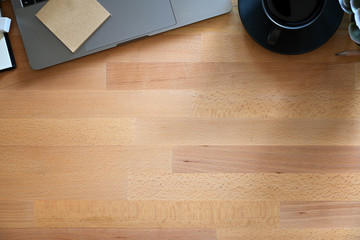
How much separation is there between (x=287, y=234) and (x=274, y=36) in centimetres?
44

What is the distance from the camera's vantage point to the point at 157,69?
0.78m

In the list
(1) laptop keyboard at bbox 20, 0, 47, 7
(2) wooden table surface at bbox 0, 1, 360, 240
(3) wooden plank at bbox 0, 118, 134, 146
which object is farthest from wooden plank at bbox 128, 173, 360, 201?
(1) laptop keyboard at bbox 20, 0, 47, 7

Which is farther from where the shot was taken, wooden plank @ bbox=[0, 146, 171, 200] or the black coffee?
wooden plank @ bbox=[0, 146, 171, 200]

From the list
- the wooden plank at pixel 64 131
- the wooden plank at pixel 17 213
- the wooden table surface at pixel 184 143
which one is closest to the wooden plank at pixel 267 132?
the wooden table surface at pixel 184 143

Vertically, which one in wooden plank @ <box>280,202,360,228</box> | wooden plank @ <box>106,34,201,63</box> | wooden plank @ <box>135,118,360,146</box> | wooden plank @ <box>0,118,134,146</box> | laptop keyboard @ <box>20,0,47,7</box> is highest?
laptop keyboard @ <box>20,0,47,7</box>

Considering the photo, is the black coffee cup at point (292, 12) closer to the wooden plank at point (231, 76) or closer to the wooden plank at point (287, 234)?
the wooden plank at point (231, 76)

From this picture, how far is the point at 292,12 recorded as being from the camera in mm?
679

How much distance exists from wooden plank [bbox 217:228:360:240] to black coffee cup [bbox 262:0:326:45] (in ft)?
1.43

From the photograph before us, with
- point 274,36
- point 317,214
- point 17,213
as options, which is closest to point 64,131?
point 17,213

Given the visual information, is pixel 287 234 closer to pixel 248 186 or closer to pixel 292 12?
pixel 248 186

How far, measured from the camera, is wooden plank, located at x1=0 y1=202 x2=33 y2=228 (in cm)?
78

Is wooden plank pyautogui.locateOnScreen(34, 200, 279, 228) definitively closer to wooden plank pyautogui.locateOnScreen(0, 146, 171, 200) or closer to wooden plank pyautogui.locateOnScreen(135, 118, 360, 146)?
wooden plank pyautogui.locateOnScreen(0, 146, 171, 200)

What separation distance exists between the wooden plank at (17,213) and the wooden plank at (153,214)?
0.02m

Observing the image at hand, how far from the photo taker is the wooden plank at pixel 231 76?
77 cm
